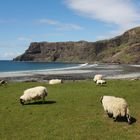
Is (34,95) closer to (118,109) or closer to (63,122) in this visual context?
(63,122)

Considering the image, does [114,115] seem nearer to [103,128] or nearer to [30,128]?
[103,128]

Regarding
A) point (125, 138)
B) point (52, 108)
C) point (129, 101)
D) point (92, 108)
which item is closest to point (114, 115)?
point (125, 138)

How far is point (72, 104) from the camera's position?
3053 cm

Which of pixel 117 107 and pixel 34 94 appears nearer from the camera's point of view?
pixel 117 107

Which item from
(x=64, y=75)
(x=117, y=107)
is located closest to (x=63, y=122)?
(x=117, y=107)

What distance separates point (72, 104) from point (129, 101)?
18.3 feet

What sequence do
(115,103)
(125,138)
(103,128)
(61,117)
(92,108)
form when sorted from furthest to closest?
1. (92,108)
2. (61,117)
3. (115,103)
4. (103,128)
5. (125,138)

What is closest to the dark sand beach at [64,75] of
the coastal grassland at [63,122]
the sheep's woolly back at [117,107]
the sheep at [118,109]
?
the coastal grassland at [63,122]

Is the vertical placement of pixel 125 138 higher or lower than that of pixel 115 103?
lower

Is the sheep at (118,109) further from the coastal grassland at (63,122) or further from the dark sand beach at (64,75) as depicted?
the dark sand beach at (64,75)

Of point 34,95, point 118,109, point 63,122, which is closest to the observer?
point 118,109

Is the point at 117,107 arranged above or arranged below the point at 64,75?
above

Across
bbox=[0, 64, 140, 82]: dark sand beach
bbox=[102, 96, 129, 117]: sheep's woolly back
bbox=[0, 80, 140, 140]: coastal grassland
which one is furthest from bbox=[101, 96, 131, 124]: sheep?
bbox=[0, 64, 140, 82]: dark sand beach

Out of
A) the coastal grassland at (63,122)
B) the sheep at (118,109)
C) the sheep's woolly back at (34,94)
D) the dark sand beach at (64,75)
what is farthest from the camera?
the dark sand beach at (64,75)
